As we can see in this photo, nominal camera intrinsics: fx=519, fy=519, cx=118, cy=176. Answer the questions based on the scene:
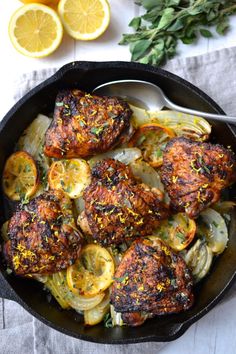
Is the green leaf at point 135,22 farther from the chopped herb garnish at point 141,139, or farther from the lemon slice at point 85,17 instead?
the chopped herb garnish at point 141,139

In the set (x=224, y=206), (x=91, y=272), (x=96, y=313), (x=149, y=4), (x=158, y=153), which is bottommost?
(x=96, y=313)

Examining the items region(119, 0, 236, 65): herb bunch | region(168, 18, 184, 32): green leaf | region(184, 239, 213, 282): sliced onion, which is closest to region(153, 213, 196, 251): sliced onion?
region(184, 239, 213, 282): sliced onion

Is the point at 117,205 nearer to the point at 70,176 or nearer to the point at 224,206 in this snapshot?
the point at 70,176

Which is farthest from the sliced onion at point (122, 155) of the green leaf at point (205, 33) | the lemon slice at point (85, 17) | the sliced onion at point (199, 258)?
the green leaf at point (205, 33)

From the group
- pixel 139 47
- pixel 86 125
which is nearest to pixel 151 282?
pixel 86 125

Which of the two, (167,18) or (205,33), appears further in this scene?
(205,33)
